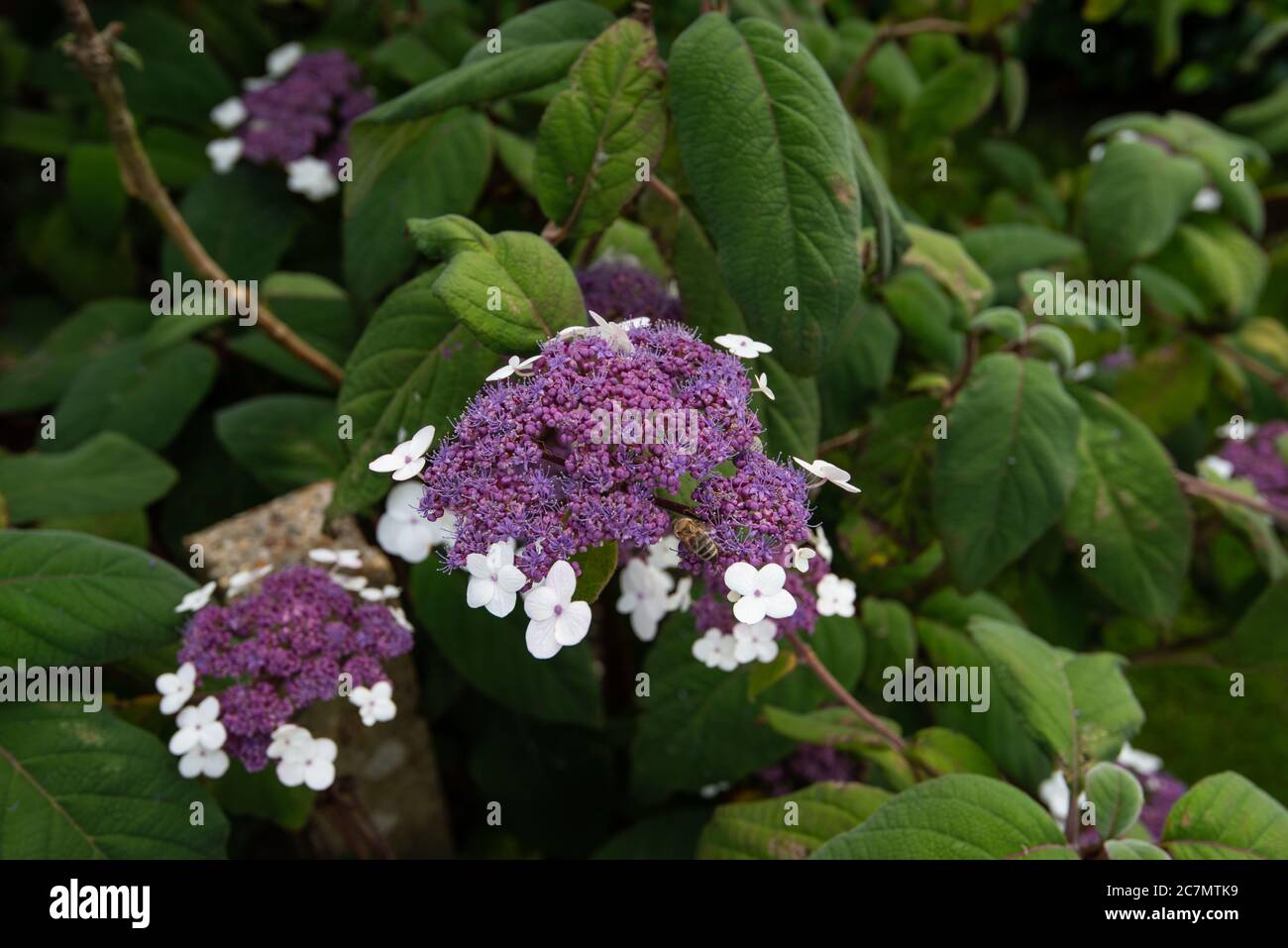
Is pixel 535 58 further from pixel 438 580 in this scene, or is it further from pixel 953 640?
pixel 953 640

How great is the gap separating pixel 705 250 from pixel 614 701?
805 mm

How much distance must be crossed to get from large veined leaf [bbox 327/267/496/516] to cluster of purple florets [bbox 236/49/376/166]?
0.85 metres

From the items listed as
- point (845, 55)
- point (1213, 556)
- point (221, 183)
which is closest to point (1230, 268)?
point (1213, 556)

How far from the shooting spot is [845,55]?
207 cm

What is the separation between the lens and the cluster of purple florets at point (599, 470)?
0.78m

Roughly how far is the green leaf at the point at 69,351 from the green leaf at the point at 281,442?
50 cm

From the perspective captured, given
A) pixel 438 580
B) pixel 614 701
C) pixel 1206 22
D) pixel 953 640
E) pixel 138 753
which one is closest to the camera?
pixel 138 753

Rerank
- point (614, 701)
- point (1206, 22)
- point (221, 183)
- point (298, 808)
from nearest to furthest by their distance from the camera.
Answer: point (298, 808), point (614, 701), point (221, 183), point (1206, 22)

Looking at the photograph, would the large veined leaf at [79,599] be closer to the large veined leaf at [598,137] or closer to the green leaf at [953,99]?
the large veined leaf at [598,137]

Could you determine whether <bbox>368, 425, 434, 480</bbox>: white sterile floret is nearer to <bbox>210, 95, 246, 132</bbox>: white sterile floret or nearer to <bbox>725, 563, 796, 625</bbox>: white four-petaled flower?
<bbox>725, 563, 796, 625</bbox>: white four-petaled flower

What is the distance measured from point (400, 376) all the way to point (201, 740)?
1.32ft

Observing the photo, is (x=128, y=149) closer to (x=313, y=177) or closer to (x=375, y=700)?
(x=313, y=177)

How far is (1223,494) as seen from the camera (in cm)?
164

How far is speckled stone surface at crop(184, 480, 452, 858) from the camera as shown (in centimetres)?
136
